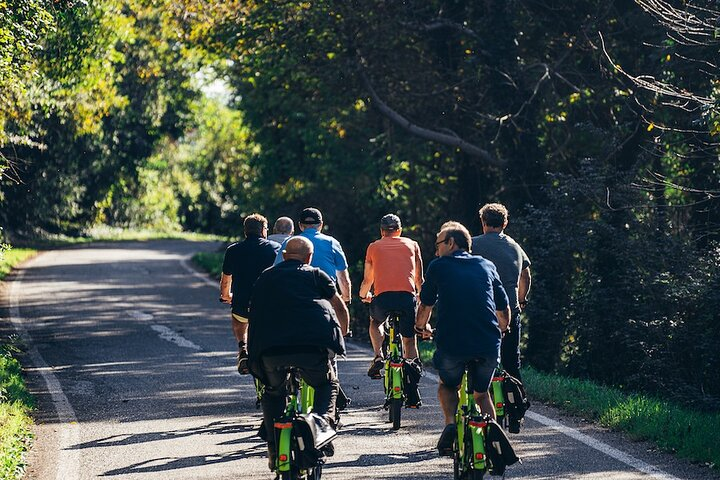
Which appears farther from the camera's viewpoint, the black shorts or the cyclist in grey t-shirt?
the black shorts

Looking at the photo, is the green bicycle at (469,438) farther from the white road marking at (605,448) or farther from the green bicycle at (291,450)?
the white road marking at (605,448)

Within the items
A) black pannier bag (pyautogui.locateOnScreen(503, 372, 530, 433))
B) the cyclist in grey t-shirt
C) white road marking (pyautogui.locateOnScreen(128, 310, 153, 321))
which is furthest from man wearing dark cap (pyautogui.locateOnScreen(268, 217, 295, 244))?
white road marking (pyautogui.locateOnScreen(128, 310, 153, 321))

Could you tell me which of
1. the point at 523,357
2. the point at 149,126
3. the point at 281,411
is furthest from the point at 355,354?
the point at 149,126

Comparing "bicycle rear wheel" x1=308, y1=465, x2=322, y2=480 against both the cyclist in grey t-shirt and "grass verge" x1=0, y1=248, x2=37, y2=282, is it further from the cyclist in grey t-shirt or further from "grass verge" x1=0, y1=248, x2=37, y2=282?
"grass verge" x1=0, y1=248, x2=37, y2=282

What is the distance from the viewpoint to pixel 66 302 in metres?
23.4

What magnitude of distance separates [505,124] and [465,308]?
13053 mm

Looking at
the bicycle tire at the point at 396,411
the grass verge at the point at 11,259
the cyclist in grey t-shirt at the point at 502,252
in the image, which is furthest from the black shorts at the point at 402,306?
the grass verge at the point at 11,259

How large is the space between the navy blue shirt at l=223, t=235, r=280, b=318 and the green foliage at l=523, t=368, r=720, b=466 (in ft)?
11.5

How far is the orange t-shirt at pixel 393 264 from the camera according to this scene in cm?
1083

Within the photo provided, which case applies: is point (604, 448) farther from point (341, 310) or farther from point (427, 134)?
point (427, 134)

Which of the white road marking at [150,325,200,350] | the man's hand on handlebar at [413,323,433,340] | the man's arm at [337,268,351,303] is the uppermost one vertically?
the man's arm at [337,268,351,303]

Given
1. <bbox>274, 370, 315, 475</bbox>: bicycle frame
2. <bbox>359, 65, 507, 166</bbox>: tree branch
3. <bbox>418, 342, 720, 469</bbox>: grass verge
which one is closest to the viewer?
<bbox>274, 370, 315, 475</bbox>: bicycle frame

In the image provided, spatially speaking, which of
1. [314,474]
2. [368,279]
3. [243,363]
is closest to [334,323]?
Answer: [314,474]

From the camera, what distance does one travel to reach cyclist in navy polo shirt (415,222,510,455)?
299 inches
